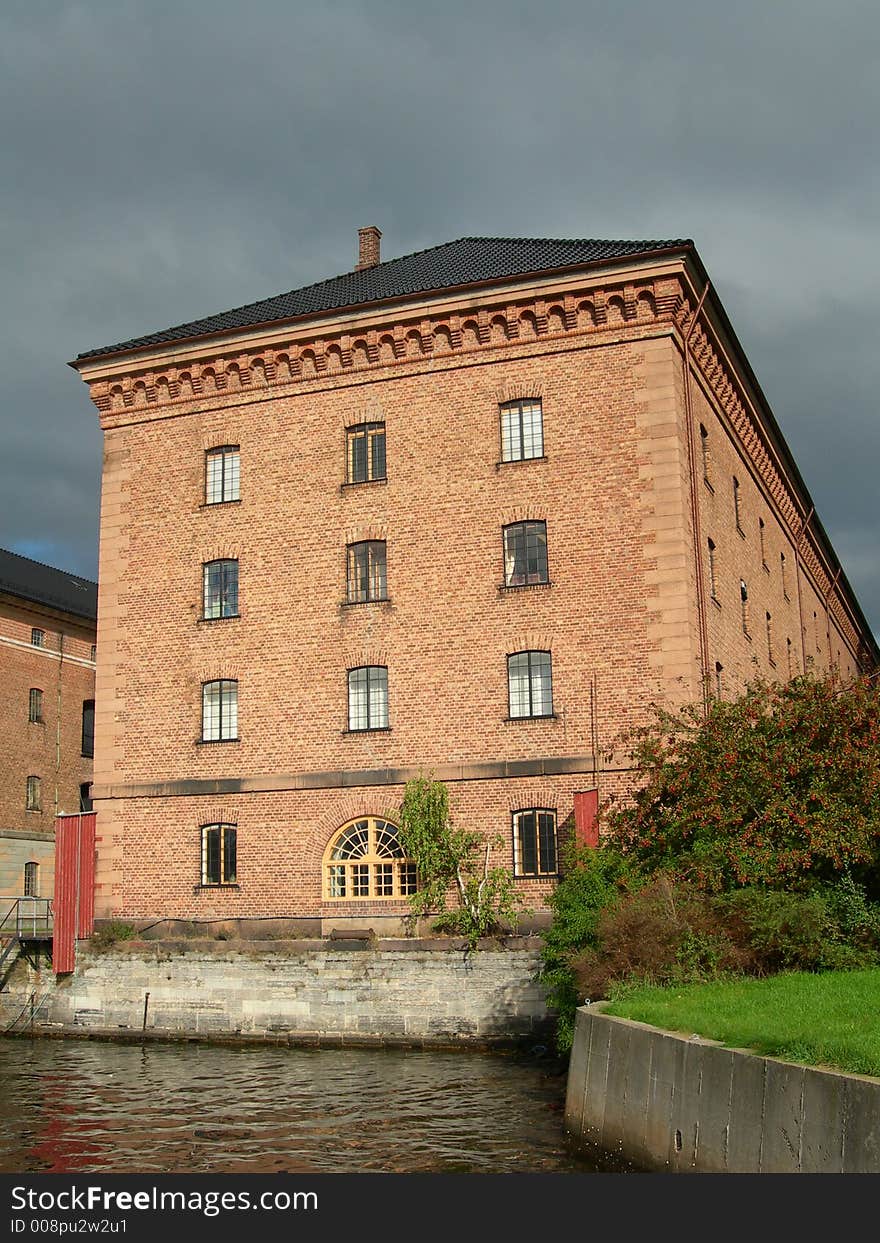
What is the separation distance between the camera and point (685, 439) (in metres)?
29.0

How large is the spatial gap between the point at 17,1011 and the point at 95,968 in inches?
82.8

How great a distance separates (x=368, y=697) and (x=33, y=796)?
72.5ft

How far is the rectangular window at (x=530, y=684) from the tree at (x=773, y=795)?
16.5 ft

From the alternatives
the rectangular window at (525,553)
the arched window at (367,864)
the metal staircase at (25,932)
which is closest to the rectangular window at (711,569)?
the rectangular window at (525,553)

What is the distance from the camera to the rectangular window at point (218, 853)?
2981 cm

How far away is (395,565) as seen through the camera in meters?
29.8

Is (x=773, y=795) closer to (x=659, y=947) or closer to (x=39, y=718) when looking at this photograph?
(x=659, y=947)

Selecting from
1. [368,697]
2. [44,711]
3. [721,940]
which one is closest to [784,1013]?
[721,940]

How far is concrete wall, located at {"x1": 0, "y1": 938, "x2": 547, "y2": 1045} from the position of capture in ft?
83.0

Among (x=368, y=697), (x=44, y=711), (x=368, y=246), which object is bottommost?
(x=368, y=697)

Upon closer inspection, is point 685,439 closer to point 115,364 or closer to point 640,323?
point 640,323

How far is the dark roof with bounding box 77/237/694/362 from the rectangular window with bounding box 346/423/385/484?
2.91 m

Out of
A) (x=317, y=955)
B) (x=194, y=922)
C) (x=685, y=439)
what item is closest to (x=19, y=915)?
(x=194, y=922)

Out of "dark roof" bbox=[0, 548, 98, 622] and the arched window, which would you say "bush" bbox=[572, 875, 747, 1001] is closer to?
the arched window
